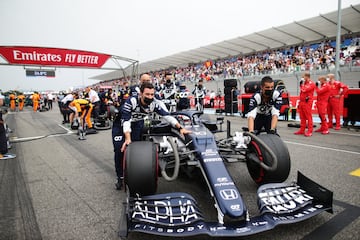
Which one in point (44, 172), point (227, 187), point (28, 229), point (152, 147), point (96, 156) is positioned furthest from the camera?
point (96, 156)

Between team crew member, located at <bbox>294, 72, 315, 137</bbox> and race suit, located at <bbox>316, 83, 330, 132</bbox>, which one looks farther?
race suit, located at <bbox>316, 83, 330, 132</bbox>

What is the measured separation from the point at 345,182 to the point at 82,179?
3973mm

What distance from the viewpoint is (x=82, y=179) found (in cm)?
387

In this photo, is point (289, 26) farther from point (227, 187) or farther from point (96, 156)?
point (227, 187)

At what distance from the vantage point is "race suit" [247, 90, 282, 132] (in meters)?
3.94

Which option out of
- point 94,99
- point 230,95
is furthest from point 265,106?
point 230,95

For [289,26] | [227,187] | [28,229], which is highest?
[289,26]

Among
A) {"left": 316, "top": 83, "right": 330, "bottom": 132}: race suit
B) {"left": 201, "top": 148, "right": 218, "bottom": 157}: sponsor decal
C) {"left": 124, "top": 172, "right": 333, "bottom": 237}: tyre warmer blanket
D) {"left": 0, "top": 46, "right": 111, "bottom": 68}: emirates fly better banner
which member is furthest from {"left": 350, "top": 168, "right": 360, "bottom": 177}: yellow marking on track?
{"left": 0, "top": 46, "right": 111, "bottom": 68}: emirates fly better banner

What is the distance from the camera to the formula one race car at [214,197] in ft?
6.41

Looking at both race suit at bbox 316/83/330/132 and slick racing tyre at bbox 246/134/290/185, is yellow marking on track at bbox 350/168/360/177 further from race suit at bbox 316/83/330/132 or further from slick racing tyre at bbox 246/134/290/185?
race suit at bbox 316/83/330/132

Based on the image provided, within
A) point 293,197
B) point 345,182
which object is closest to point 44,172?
point 293,197

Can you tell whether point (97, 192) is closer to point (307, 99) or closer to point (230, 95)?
point (307, 99)

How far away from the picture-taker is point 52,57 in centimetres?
1264

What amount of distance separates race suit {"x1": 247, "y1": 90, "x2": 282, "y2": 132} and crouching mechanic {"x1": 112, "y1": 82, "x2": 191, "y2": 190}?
4.65 ft
